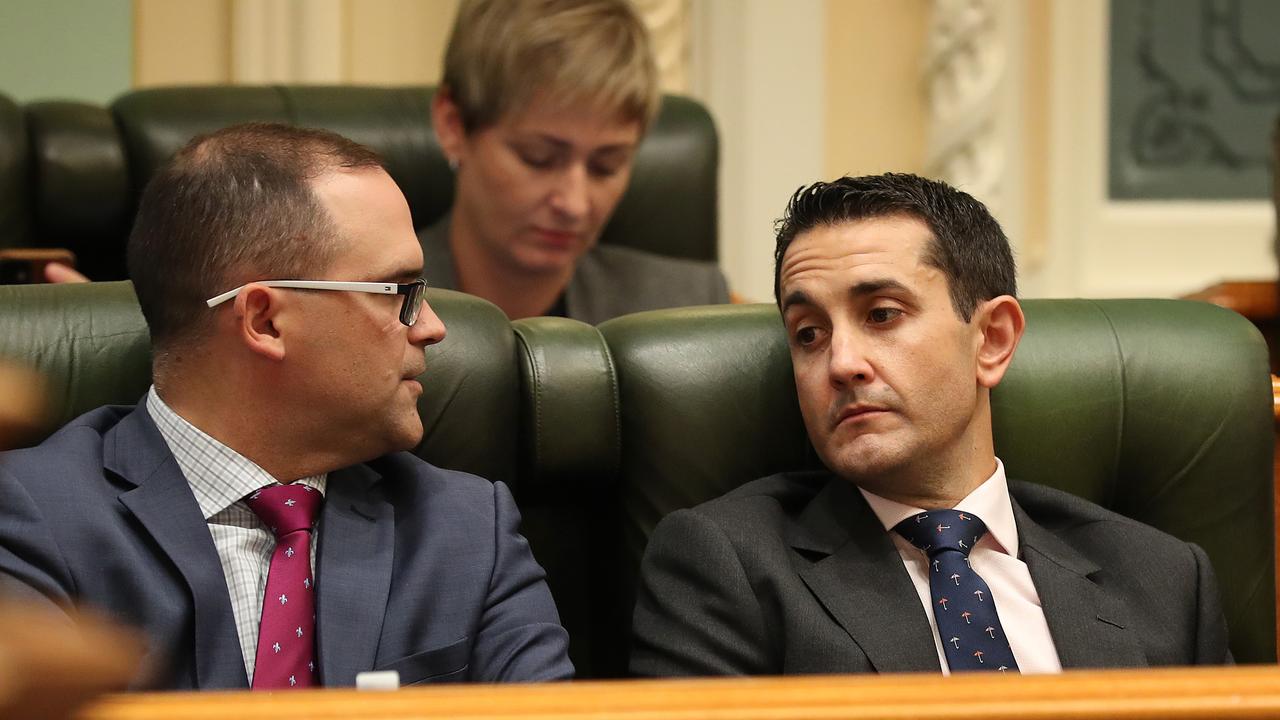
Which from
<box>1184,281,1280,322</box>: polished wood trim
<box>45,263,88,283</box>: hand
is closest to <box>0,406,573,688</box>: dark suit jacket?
<box>45,263,88,283</box>: hand

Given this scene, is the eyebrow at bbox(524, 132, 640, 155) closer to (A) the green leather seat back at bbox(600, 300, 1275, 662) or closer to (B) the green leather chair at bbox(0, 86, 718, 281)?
(B) the green leather chair at bbox(0, 86, 718, 281)

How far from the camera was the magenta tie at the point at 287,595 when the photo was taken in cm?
132

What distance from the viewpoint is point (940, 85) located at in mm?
3562

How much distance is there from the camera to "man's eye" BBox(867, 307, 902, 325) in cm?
157

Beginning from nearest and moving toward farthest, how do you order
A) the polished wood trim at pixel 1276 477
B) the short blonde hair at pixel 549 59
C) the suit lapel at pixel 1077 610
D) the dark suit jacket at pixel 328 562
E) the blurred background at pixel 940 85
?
the dark suit jacket at pixel 328 562, the suit lapel at pixel 1077 610, the polished wood trim at pixel 1276 477, the short blonde hair at pixel 549 59, the blurred background at pixel 940 85

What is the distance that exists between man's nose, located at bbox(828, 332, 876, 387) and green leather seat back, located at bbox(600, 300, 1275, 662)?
0.48 ft

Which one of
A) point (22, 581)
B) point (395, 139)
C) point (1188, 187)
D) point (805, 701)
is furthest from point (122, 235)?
point (1188, 187)

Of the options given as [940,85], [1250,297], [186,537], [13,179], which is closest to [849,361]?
[186,537]

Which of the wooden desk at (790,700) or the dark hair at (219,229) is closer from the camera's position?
the wooden desk at (790,700)

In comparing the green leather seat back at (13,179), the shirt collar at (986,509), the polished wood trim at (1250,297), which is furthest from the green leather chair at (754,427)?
the polished wood trim at (1250,297)

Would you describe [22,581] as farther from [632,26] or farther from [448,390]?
[632,26]

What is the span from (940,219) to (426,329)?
603 mm

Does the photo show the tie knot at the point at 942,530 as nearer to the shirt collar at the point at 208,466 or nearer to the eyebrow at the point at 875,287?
the eyebrow at the point at 875,287

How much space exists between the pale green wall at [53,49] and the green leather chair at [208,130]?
0.56 metres
